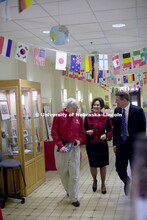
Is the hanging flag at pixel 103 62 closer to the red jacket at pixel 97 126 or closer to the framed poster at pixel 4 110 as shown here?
the red jacket at pixel 97 126

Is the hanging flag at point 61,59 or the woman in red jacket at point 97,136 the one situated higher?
the hanging flag at point 61,59

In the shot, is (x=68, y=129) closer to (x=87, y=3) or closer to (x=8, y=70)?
(x=87, y=3)

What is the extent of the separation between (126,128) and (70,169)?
1.04 m

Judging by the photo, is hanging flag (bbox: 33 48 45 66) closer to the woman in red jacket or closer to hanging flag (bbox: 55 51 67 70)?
hanging flag (bbox: 55 51 67 70)

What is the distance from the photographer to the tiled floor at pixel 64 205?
3756 millimetres

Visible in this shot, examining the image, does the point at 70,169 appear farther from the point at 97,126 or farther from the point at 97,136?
the point at 97,126

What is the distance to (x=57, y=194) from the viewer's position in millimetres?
4738

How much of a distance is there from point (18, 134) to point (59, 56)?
5.09ft

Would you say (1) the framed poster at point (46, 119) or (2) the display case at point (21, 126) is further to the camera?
(1) the framed poster at point (46, 119)

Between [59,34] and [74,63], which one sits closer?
[59,34]

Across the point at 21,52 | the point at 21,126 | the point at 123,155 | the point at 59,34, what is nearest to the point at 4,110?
the point at 21,126

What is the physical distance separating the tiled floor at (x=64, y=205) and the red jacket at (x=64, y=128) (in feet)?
3.11

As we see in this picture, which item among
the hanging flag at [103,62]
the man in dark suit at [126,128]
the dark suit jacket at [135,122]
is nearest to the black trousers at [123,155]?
the man in dark suit at [126,128]

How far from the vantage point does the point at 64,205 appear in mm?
4176
